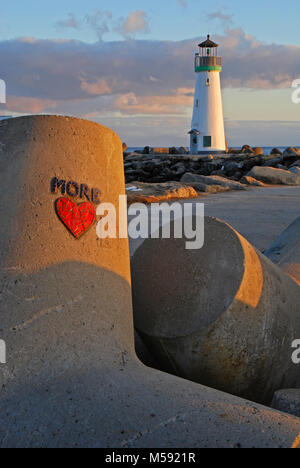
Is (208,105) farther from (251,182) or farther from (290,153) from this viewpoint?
(251,182)

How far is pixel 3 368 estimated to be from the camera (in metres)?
1.88

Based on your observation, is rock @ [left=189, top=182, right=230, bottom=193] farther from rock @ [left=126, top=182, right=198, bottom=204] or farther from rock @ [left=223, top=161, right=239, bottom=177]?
rock @ [left=223, top=161, right=239, bottom=177]

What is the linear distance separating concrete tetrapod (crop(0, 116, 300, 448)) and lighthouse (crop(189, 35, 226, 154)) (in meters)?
32.5

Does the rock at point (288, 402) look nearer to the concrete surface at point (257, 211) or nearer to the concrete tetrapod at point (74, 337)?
the concrete tetrapod at point (74, 337)

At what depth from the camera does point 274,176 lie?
568 inches

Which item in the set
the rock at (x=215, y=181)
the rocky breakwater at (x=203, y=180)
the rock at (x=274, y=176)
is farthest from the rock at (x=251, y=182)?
the rock at (x=215, y=181)

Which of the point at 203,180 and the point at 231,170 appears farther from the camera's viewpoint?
the point at 231,170

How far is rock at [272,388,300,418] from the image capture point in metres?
2.20

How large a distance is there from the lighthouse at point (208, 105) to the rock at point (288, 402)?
32.5 m

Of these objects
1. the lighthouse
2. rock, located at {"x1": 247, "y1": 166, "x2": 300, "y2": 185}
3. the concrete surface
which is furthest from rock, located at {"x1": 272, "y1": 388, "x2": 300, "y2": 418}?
the lighthouse

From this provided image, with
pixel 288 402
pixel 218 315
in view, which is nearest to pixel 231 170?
pixel 218 315

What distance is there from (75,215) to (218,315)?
896mm

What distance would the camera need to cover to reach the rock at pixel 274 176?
14.3m
